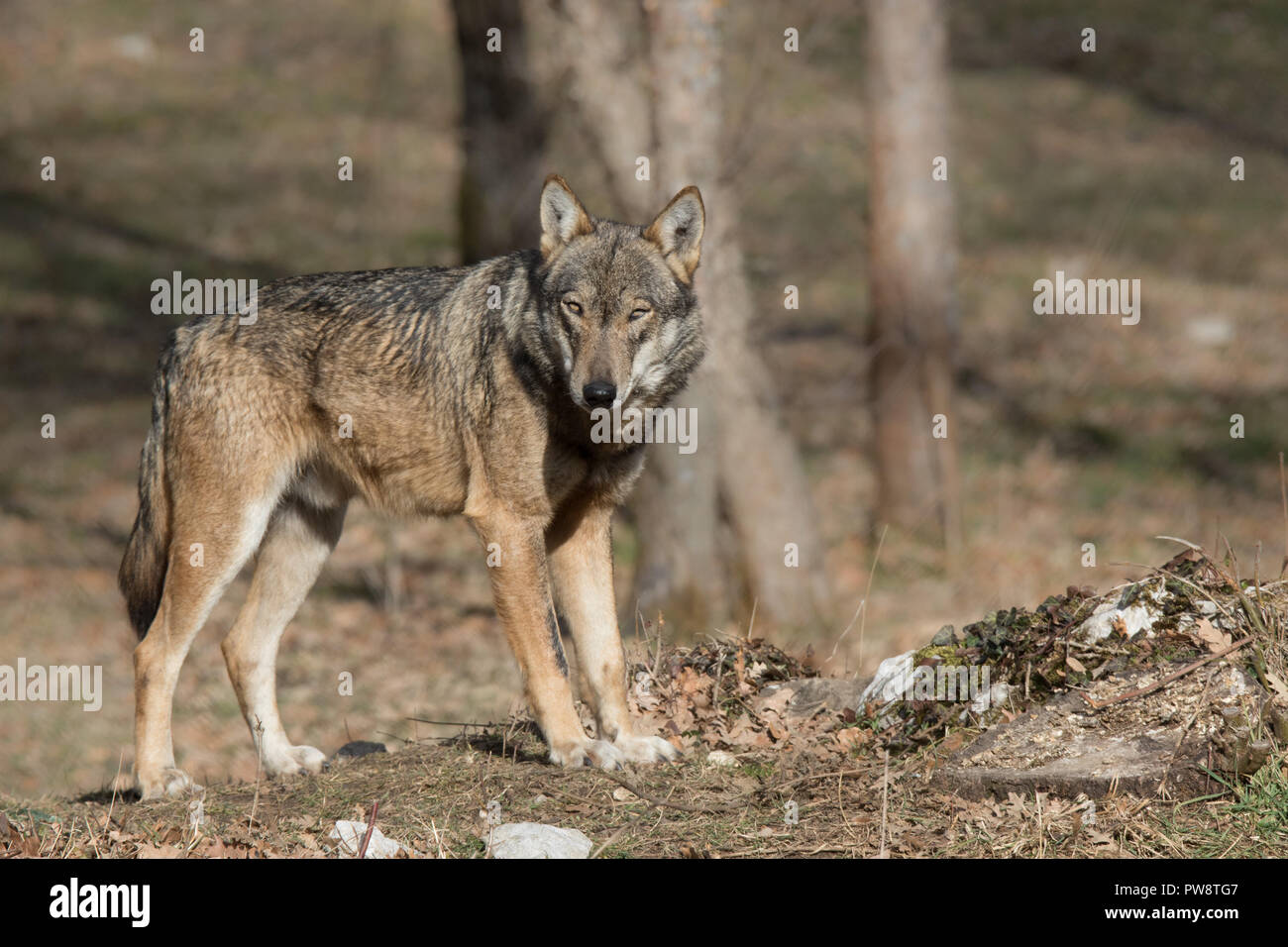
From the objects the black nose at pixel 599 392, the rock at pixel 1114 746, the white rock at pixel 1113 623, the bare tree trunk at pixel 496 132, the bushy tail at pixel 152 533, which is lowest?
the rock at pixel 1114 746

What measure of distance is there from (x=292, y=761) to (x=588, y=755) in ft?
5.93

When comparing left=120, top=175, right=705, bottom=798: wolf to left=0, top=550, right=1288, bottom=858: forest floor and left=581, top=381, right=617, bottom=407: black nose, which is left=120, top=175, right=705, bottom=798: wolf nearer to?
left=581, top=381, right=617, bottom=407: black nose

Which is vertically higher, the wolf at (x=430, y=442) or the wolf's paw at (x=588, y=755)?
the wolf at (x=430, y=442)

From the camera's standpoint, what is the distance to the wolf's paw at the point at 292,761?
21.7 ft

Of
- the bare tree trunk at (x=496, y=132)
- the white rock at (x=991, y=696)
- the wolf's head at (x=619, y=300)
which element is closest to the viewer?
the white rock at (x=991, y=696)

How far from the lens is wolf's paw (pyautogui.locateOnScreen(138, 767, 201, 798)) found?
6.16 metres

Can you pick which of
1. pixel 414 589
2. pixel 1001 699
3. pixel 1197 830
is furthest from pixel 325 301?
pixel 414 589

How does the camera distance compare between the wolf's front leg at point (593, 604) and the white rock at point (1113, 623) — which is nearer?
the white rock at point (1113, 623)

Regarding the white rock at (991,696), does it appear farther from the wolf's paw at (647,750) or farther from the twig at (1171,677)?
the wolf's paw at (647,750)

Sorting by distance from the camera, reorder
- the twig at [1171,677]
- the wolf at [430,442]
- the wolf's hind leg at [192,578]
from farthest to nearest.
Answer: the wolf's hind leg at [192,578] → the wolf at [430,442] → the twig at [1171,677]

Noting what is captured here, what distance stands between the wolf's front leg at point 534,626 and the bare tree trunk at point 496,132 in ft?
32.4

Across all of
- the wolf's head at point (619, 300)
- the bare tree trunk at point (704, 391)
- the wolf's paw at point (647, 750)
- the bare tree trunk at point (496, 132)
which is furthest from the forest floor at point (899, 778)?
the bare tree trunk at point (496, 132)

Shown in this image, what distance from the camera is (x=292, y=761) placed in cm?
667

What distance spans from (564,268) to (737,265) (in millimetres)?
4687
